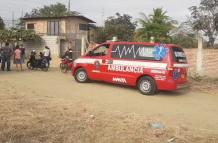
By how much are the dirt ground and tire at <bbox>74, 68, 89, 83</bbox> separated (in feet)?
1.24

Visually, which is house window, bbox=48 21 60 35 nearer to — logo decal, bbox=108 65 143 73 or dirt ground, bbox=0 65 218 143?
dirt ground, bbox=0 65 218 143

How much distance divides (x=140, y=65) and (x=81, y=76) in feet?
10.2

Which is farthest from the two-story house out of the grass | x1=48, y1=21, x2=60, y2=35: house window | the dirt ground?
the grass

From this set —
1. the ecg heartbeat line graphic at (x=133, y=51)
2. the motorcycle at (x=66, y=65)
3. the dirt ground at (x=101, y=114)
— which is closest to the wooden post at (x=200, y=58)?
the dirt ground at (x=101, y=114)

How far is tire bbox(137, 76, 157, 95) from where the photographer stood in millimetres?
13781

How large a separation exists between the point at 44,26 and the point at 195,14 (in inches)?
676

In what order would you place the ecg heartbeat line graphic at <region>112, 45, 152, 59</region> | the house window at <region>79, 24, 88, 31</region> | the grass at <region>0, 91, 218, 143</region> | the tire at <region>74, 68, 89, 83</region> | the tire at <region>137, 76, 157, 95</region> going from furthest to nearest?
the house window at <region>79, 24, 88, 31</region>, the tire at <region>74, 68, 89, 83</region>, the ecg heartbeat line graphic at <region>112, 45, 152, 59</region>, the tire at <region>137, 76, 157, 95</region>, the grass at <region>0, 91, 218, 143</region>

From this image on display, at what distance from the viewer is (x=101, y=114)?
986 cm

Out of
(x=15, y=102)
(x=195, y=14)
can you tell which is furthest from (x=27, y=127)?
(x=195, y=14)

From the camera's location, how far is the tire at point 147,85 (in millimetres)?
13781

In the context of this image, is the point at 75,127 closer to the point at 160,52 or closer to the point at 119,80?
the point at 160,52

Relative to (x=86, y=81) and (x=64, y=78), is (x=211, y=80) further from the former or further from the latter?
(x=64, y=78)

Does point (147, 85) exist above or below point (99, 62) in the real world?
below

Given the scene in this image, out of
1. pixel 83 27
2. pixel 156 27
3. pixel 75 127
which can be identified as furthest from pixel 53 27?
pixel 75 127
